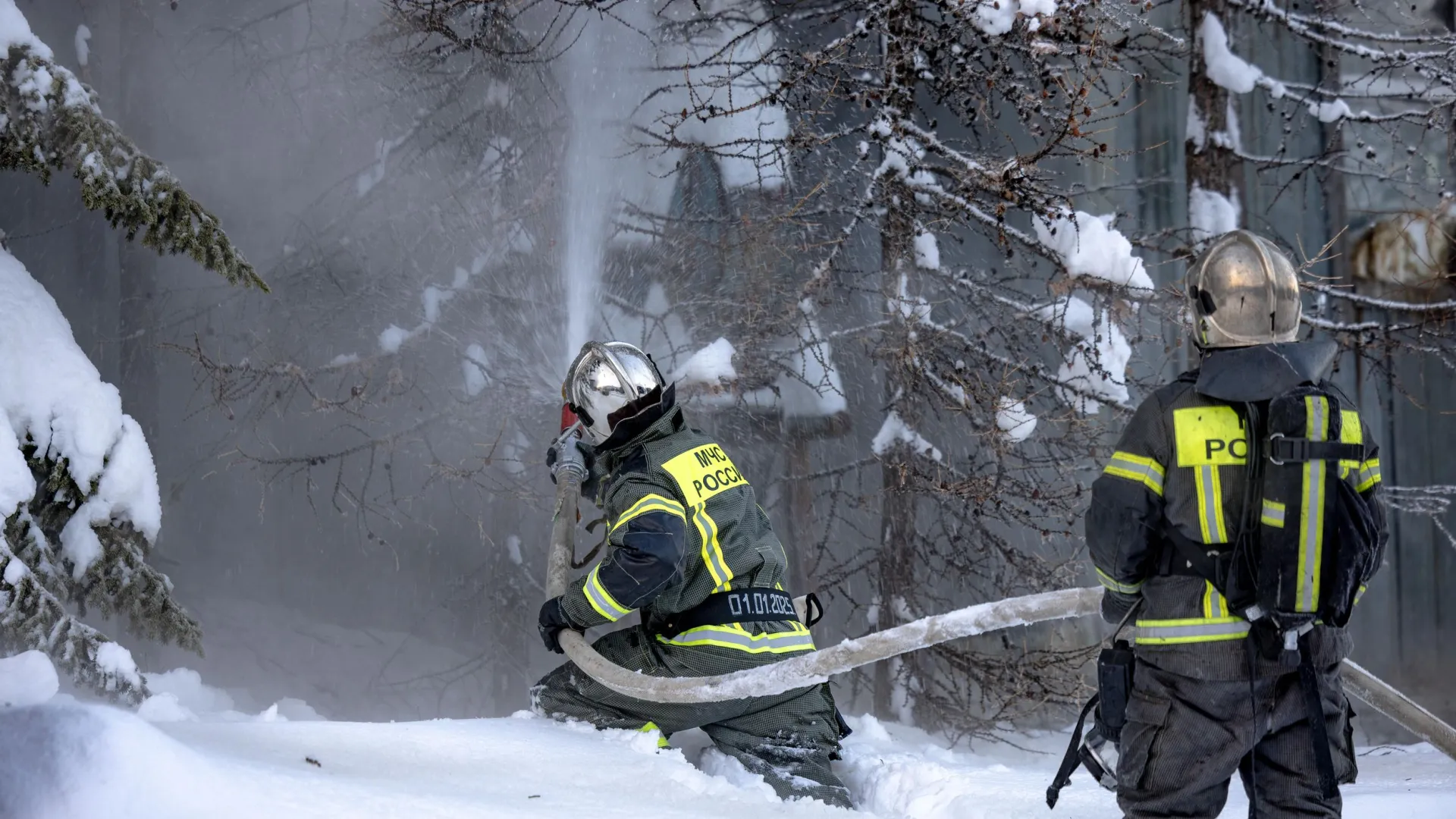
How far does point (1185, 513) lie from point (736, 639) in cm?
165

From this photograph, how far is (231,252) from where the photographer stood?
4441 millimetres

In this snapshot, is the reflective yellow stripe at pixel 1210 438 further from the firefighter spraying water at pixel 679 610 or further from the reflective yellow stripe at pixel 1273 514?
the firefighter spraying water at pixel 679 610

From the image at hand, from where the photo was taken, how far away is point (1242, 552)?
240cm

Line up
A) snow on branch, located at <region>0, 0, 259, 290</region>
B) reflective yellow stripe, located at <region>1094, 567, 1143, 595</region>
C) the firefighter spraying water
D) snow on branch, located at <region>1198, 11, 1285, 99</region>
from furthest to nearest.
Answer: snow on branch, located at <region>1198, 11, 1285, 99</region>, snow on branch, located at <region>0, 0, 259, 290</region>, the firefighter spraying water, reflective yellow stripe, located at <region>1094, 567, 1143, 595</region>

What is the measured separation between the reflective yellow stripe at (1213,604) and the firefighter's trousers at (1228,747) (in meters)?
0.15

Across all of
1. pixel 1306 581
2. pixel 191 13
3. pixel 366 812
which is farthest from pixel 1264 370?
pixel 191 13

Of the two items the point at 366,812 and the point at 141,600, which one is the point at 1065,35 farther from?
the point at 141,600

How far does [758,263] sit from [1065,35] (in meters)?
2.19

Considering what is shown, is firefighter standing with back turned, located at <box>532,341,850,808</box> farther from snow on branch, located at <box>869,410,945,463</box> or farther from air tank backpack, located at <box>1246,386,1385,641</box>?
snow on branch, located at <box>869,410,945,463</box>

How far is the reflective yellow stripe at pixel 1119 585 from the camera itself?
8.47ft

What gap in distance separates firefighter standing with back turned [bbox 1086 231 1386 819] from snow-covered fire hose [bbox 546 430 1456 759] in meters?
0.29

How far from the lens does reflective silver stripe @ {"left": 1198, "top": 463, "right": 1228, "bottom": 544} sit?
2445 millimetres

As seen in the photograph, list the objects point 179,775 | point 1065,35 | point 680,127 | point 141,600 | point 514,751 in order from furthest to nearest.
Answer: point 680,127 → point 1065,35 → point 141,600 → point 514,751 → point 179,775

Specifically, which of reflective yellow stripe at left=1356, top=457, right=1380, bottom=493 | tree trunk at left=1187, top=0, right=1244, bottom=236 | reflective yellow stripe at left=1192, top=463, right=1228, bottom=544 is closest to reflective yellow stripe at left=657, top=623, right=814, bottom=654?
reflective yellow stripe at left=1192, top=463, right=1228, bottom=544
